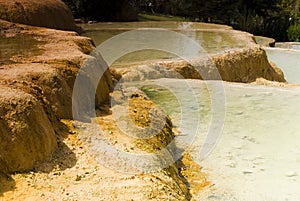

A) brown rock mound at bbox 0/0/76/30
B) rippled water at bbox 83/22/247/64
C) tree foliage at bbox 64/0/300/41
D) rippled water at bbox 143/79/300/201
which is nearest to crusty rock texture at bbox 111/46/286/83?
rippled water at bbox 143/79/300/201

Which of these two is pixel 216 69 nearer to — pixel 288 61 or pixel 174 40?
pixel 174 40

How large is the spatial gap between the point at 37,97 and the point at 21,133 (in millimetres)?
589

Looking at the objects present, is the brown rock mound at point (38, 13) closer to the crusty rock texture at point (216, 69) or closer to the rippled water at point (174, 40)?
the rippled water at point (174, 40)

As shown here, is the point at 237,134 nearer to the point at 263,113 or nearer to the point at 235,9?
the point at 263,113

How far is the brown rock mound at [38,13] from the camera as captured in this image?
311 inches

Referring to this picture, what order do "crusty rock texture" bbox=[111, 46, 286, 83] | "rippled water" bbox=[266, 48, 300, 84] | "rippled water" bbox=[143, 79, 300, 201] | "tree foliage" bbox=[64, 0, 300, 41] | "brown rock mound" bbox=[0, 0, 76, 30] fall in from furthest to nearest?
"tree foliage" bbox=[64, 0, 300, 41] < "rippled water" bbox=[266, 48, 300, 84] < "brown rock mound" bbox=[0, 0, 76, 30] < "crusty rock texture" bbox=[111, 46, 286, 83] < "rippled water" bbox=[143, 79, 300, 201]

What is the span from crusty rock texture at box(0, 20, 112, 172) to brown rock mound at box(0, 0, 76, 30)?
2.88 meters

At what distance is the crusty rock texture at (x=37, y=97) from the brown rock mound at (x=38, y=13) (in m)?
2.88

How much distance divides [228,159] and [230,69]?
4.37 metres

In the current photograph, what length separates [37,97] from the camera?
11.3 feet

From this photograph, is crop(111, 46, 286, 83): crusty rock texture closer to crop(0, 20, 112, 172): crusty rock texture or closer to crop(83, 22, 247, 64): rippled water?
crop(83, 22, 247, 64): rippled water

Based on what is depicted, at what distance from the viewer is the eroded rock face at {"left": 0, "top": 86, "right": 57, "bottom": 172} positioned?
112 inches

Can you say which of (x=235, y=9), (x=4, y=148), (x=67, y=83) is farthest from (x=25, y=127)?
(x=235, y=9)

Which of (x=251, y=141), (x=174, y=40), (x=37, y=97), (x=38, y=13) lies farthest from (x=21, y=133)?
(x=174, y=40)
